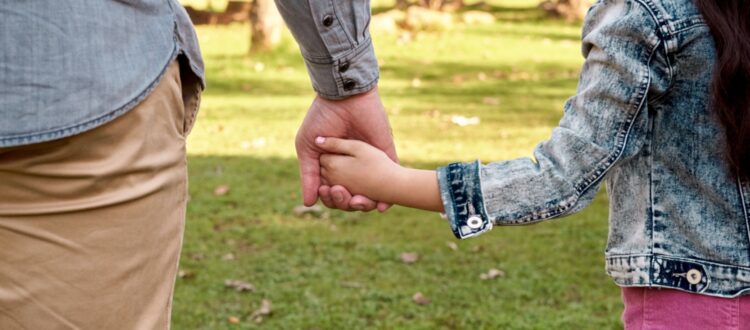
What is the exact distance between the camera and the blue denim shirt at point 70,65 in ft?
5.08

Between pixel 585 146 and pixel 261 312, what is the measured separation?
2.85m

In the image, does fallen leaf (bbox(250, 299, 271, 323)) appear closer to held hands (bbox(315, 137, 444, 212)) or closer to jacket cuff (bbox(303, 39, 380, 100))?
held hands (bbox(315, 137, 444, 212))

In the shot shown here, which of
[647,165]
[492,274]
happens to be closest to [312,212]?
[492,274]

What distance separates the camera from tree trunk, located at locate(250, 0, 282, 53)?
12430 mm

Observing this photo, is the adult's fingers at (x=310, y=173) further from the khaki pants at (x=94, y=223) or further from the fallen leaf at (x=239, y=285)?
the fallen leaf at (x=239, y=285)

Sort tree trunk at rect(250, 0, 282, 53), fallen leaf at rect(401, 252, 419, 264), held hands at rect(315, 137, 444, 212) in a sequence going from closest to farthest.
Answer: held hands at rect(315, 137, 444, 212), fallen leaf at rect(401, 252, 419, 264), tree trunk at rect(250, 0, 282, 53)

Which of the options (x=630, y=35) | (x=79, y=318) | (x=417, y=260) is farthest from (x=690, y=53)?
(x=417, y=260)

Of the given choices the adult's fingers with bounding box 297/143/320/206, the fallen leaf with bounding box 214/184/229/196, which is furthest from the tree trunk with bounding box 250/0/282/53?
the adult's fingers with bounding box 297/143/320/206

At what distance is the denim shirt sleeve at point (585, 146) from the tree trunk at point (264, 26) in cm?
1068

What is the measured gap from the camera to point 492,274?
4906 mm

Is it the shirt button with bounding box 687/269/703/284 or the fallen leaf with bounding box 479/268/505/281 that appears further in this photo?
the fallen leaf with bounding box 479/268/505/281

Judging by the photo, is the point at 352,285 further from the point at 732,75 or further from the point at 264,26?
the point at 264,26

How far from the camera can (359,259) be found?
5.16 m

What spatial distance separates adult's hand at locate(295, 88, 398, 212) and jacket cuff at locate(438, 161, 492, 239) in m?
0.35
